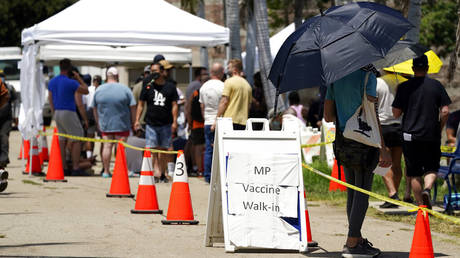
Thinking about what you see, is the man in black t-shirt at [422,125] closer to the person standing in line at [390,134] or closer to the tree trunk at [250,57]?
the person standing in line at [390,134]

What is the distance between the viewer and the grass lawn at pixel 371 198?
9.59 m

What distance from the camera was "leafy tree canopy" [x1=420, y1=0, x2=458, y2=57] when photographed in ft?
105

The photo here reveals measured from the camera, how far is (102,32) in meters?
16.1

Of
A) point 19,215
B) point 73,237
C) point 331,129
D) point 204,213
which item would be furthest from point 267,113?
point 73,237

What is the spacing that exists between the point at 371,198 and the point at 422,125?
257 centimetres

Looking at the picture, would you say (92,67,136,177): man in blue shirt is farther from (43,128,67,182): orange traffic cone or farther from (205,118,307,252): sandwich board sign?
(205,118,307,252): sandwich board sign

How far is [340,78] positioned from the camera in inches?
272

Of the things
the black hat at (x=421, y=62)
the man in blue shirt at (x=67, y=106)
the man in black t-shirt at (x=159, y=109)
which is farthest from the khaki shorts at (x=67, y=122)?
the black hat at (x=421, y=62)

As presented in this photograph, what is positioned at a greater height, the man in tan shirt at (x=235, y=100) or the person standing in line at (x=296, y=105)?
the man in tan shirt at (x=235, y=100)

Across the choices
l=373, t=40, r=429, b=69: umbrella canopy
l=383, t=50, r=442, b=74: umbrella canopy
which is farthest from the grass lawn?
l=373, t=40, r=429, b=69: umbrella canopy

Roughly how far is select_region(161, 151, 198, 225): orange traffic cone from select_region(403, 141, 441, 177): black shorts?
2573mm

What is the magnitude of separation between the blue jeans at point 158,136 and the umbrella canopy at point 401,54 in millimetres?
6959

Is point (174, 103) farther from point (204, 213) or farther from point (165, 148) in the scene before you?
point (204, 213)

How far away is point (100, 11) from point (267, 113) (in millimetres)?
3860
